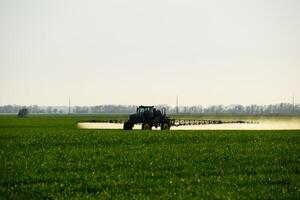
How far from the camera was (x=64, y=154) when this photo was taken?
2352 centimetres

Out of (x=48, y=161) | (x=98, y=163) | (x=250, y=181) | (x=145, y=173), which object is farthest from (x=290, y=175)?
(x=48, y=161)

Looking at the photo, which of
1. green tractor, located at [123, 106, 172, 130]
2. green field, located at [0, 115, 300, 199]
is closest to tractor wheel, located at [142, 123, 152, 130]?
green tractor, located at [123, 106, 172, 130]

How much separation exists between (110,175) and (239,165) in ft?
19.2

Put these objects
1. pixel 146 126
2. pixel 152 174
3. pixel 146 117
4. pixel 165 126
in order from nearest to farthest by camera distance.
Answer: pixel 152 174
pixel 146 126
pixel 146 117
pixel 165 126

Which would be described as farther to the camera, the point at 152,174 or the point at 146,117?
the point at 146,117

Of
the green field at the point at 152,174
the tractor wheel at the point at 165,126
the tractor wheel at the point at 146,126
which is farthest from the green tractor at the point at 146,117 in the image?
the green field at the point at 152,174

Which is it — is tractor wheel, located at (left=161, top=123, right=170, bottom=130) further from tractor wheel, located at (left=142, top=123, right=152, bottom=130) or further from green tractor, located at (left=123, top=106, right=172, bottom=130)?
tractor wheel, located at (left=142, top=123, right=152, bottom=130)

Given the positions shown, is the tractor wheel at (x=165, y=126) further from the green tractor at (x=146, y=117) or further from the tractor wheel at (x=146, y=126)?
the tractor wheel at (x=146, y=126)

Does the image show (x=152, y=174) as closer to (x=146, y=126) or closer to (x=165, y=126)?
(x=146, y=126)

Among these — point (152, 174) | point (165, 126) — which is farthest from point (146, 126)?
point (152, 174)

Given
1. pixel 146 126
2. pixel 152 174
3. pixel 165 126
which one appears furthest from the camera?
pixel 165 126

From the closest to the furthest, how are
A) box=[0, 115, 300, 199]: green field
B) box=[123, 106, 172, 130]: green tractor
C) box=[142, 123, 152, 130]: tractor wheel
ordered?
1. box=[0, 115, 300, 199]: green field
2. box=[142, 123, 152, 130]: tractor wheel
3. box=[123, 106, 172, 130]: green tractor

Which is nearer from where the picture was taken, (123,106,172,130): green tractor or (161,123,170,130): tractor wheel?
(123,106,172,130): green tractor

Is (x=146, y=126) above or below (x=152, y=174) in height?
above
